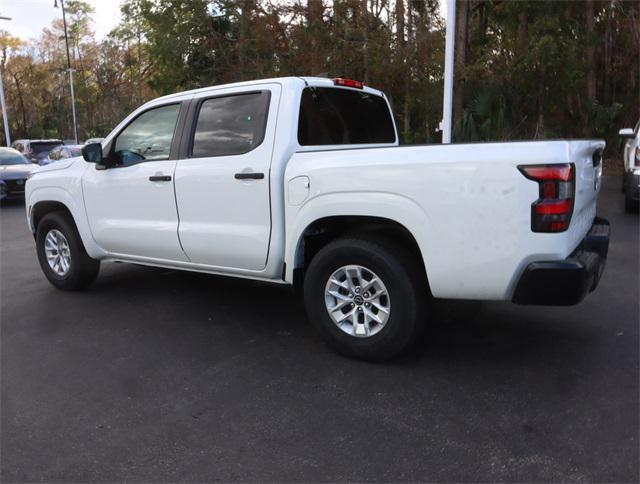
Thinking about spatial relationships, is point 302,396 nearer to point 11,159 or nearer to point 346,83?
point 346,83

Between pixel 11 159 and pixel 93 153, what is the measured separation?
489 inches

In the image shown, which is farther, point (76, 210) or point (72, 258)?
point (72, 258)

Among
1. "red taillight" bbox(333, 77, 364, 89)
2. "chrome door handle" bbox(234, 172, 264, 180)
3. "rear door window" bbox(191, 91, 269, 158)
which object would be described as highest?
"red taillight" bbox(333, 77, 364, 89)

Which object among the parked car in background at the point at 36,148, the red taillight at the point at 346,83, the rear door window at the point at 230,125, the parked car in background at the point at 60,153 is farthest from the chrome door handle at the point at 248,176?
the parked car in background at the point at 36,148

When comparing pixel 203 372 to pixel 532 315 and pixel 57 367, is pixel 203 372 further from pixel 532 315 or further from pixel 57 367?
pixel 532 315

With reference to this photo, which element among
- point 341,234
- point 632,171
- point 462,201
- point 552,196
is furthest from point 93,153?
point 632,171

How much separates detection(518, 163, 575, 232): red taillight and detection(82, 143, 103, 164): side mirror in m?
3.64

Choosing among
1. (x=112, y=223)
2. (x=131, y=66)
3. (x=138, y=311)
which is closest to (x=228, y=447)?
(x=138, y=311)

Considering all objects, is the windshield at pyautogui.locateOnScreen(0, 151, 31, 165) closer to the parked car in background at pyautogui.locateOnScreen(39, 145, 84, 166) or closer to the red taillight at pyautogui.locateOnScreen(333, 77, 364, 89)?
the parked car in background at pyautogui.locateOnScreen(39, 145, 84, 166)

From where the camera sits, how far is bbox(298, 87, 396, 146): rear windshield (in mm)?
4398

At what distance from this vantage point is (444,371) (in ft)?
12.3

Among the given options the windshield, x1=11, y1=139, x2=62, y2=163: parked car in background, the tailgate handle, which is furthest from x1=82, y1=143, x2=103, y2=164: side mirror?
x1=11, y1=139, x2=62, y2=163: parked car in background

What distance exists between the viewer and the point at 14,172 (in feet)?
48.5

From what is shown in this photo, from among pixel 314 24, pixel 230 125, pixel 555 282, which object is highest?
pixel 314 24
